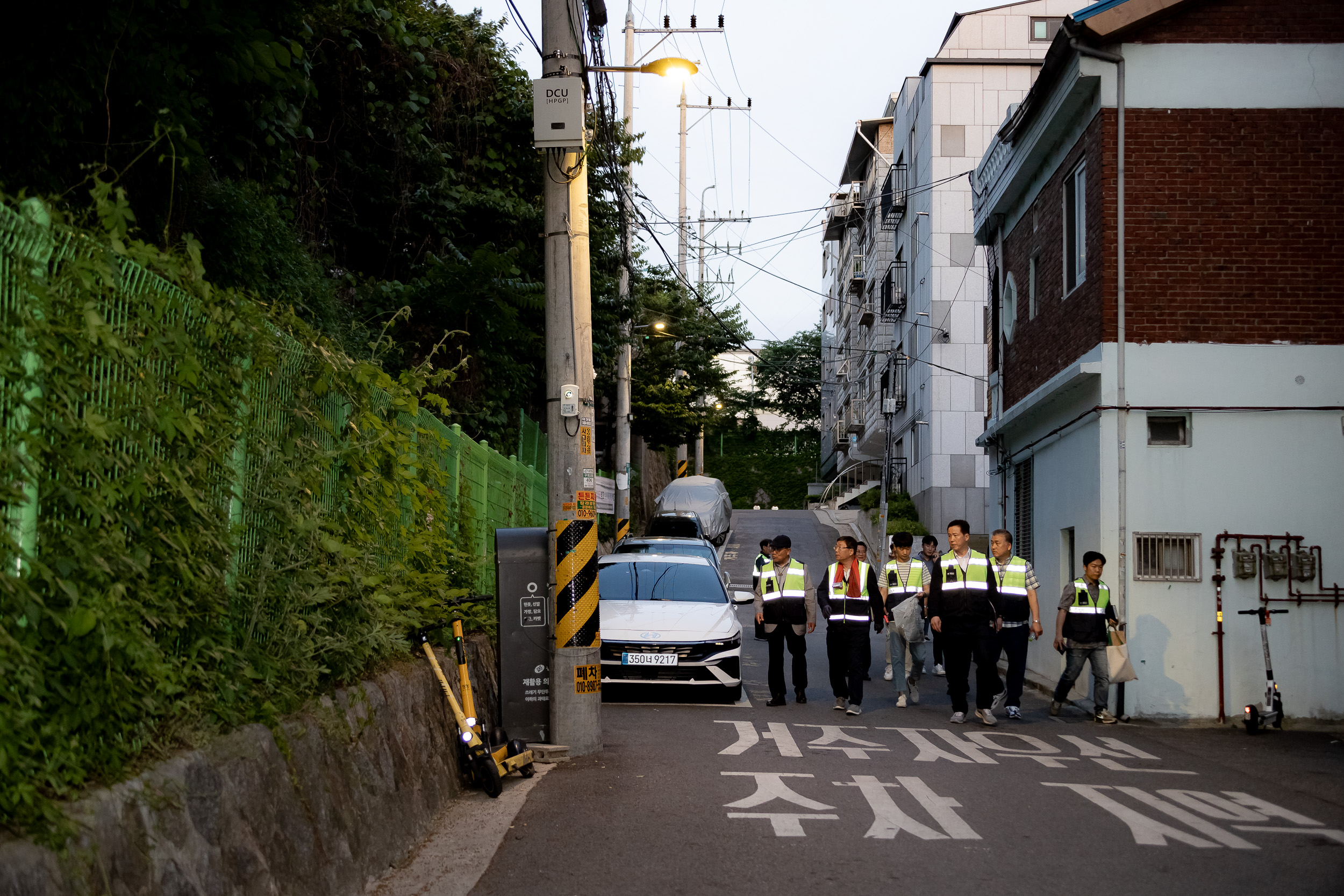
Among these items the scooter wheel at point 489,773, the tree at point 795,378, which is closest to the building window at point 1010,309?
the scooter wheel at point 489,773

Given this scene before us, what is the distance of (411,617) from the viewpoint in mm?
8016

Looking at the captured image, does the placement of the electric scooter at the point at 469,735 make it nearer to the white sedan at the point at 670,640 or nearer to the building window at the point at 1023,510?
the white sedan at the point at 670,640

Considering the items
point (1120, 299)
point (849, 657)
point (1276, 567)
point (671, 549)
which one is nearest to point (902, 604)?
point (849, 657)

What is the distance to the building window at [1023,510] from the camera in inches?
723

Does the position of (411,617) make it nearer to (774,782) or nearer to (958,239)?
(774,782)

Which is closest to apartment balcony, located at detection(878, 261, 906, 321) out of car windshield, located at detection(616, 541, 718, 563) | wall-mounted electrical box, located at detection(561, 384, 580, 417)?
car windshield, located at detection(616, 541, 718, 563)

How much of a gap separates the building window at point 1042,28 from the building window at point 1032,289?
83.3 ft

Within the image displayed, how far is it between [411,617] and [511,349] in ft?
39.3

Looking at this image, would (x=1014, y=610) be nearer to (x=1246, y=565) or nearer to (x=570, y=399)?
(x=1246, y=565)

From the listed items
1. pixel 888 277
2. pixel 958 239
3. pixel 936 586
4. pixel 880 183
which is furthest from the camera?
pixel 880 183

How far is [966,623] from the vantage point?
12727 mm

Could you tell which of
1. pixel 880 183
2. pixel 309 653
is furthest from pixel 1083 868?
Result: pixel 880 183

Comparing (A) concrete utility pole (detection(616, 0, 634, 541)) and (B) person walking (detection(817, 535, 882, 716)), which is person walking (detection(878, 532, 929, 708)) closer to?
(B) person walking (detection(817, 535, 882, 716))

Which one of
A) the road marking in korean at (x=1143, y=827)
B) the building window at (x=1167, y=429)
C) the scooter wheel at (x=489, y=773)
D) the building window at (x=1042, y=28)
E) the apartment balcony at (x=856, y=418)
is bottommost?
the road marking in korean at (x=1143, y=827)
